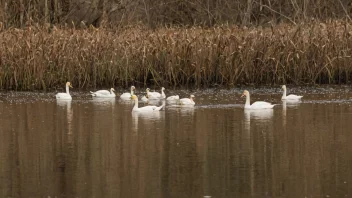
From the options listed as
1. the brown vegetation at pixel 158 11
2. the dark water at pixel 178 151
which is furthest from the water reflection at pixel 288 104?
the brown vegetation at pixel 158 11

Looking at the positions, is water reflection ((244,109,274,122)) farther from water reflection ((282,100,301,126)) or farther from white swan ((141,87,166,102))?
white swan ((141,87,166,102))

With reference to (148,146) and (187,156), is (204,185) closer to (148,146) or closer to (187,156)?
(187,156)

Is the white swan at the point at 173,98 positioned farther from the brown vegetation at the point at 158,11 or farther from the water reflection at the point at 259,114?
the brown vegetation at the point at 158,11

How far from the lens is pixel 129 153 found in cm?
994

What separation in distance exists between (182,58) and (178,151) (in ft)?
27.4

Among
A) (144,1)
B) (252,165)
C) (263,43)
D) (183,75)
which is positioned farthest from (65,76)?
(252,165)

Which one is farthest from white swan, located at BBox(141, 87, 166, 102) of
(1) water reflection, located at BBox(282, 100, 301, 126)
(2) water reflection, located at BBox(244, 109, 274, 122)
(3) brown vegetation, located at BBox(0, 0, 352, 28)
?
(3) brown vegetation, located at BBox(0, 0, 352, 28)

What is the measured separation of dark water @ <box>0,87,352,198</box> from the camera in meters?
8.02

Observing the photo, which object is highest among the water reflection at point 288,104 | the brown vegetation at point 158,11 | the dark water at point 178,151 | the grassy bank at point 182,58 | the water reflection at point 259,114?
the brown vegetation at point 158,11

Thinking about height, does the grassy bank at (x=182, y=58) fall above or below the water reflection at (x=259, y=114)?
above

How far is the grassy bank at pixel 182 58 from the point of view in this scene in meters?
18.0

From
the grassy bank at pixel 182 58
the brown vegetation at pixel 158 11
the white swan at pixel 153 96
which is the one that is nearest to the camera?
the white swan at pixel 153 96

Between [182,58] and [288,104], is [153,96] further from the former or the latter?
[288,104]

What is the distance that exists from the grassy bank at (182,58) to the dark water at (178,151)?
8.57ft
